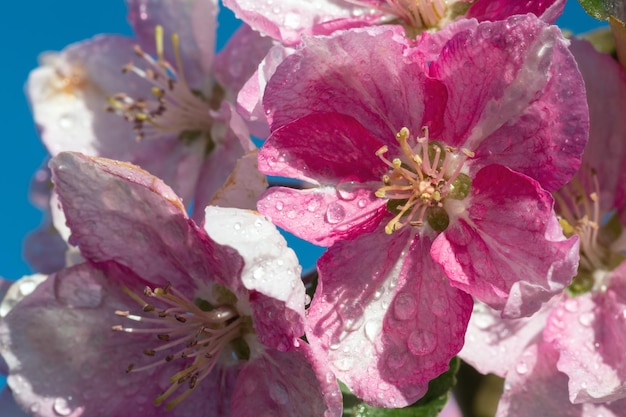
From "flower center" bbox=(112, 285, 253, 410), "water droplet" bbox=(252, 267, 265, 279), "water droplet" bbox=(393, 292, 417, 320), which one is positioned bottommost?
"flower center" bbox=(112, 285, 253, 410)

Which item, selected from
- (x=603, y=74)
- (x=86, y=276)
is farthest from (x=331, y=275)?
(x=603, y=74)

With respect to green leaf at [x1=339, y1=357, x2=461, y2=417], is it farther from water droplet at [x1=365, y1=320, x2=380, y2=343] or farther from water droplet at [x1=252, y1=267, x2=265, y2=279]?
water droplet at [x1=252, y1=267, x2=265, y2=279]

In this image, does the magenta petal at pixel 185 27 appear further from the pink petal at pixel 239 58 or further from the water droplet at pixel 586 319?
the water droplet at pixel 586 319

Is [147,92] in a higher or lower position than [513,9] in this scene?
lower

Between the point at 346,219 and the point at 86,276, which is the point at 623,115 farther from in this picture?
the point at 86,276

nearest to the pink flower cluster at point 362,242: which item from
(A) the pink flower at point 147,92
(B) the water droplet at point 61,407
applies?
(B) the water droplet at point 61,407

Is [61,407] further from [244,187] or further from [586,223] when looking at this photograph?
[586,223]

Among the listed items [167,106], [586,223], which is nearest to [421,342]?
[586,223]

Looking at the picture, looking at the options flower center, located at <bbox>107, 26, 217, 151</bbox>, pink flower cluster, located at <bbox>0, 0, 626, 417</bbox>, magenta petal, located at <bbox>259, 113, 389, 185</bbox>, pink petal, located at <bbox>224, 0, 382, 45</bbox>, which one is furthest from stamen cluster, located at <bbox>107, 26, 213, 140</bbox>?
magenta petal, located at <bbox>259, 113, 389, 185</bbox>
